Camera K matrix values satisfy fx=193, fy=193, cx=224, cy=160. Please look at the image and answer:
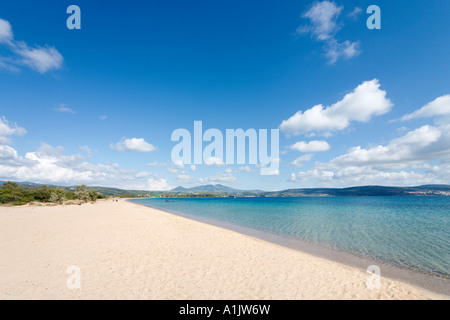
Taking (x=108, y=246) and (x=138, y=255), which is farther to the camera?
(x=108, y=246)

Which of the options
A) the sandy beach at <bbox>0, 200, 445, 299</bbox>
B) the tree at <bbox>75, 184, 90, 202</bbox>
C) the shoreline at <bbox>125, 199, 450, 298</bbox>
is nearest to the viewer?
the sandy beach at <bbox>0, 200, 445, 299</bbox>

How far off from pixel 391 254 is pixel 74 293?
62.4ft

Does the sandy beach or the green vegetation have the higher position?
the sandy beach

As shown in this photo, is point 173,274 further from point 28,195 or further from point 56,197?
point 28,195

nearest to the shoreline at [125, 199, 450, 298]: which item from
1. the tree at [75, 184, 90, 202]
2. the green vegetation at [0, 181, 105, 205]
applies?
the green vegetation at [0, 181, 105, 205]

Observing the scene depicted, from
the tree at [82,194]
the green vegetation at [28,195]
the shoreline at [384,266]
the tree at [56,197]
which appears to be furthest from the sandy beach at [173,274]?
the tree at [82,194]

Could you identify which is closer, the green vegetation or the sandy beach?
the sandy beach

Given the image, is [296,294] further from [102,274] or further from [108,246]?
[108,246]

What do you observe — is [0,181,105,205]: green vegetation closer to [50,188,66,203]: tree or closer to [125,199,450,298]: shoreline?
[50,188,66,203]: tree

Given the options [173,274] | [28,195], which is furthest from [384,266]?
[28,195]

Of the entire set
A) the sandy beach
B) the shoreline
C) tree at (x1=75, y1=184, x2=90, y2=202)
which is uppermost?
the sandy beach

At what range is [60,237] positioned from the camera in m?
15.4
